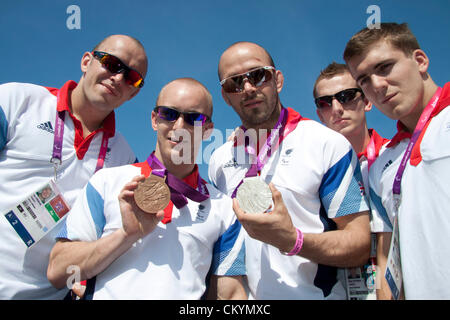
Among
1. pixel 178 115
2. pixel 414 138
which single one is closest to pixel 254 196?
pixel 178 115

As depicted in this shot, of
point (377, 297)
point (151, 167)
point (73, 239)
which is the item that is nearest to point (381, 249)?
point (377, 297)

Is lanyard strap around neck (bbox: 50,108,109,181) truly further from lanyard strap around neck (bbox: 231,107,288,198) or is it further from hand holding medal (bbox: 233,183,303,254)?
hand holding medal (bbox: 233,183,303,254)

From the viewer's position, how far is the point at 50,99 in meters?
4.04

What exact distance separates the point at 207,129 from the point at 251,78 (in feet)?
3.13

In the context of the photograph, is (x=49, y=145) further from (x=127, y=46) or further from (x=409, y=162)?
(x=409, y=162)

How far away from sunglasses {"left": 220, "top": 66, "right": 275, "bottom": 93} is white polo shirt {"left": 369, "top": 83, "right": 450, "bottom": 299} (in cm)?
197

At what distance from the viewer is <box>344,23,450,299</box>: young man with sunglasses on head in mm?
2662

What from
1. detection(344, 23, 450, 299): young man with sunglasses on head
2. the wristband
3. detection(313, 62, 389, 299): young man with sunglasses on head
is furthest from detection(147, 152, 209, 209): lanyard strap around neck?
detection(313, 62, 389, 299): young man with sunglasses on head

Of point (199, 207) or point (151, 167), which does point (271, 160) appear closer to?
point (199, 207)

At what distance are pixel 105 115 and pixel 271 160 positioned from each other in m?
2.55

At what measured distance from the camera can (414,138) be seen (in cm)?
306

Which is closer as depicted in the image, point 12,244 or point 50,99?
point 12,244

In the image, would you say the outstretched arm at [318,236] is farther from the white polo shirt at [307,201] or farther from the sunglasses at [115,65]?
the sunglasses at [115,65]
